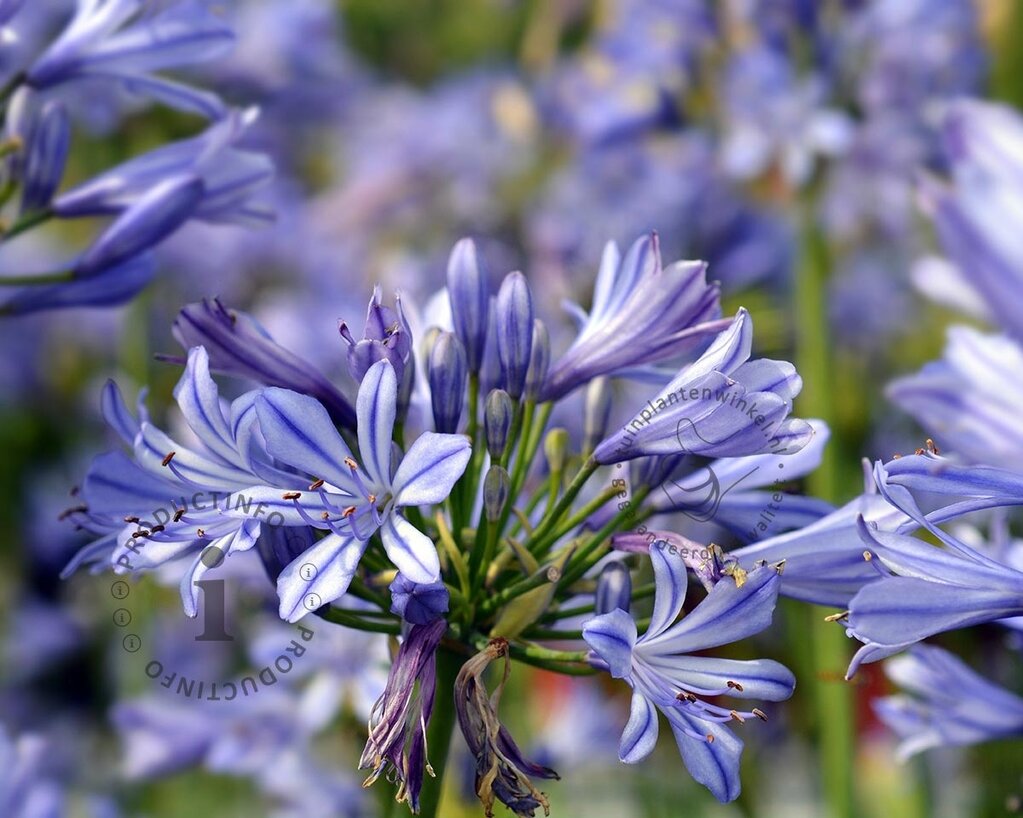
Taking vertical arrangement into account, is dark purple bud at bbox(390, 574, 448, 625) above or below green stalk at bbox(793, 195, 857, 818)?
below

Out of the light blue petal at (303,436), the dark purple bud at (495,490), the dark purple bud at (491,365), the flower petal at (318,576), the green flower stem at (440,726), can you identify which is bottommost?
the green flower stem at (440,726)

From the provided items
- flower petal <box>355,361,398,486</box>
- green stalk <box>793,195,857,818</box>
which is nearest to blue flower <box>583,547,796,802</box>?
flower petal <box>355,361,398,486</box>

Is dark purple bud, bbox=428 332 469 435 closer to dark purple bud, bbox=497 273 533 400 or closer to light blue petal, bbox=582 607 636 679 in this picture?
dark purple bud, bbox=497 273 533 400

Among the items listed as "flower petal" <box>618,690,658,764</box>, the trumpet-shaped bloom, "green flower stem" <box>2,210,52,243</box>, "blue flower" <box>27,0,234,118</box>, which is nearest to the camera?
"flower petal" <box>618,690,658,764</box>

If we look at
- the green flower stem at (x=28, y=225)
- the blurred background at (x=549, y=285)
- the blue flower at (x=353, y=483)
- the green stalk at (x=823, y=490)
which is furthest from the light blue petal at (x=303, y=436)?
the green stalk at (x=823, y=490)

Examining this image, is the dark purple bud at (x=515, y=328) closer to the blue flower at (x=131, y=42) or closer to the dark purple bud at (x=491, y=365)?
the dark purple bud at (x=491, y=365)

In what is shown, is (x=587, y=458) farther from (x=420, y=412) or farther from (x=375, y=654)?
(x=375, y=654)
